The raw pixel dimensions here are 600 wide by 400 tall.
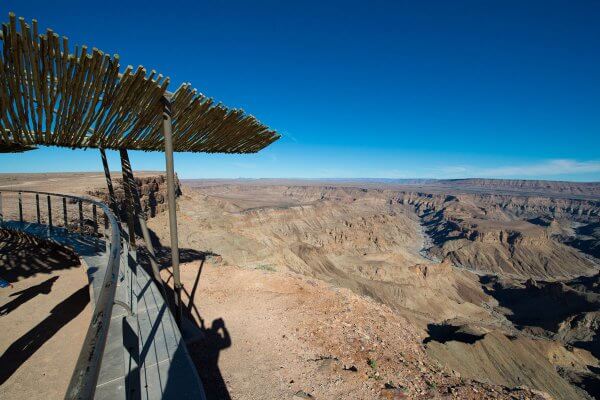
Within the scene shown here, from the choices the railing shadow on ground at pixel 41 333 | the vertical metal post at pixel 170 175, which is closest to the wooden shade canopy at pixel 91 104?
the vertical metal post at pixel 170 175

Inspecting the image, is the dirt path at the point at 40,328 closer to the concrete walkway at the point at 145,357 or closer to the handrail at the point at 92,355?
the concrete walkway at the point at 145,357

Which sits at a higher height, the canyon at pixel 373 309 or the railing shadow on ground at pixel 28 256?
the railing shadow on ground at pixel 28 256

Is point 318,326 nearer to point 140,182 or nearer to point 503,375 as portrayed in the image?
point 503,375

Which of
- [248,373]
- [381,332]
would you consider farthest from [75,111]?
[381,332]

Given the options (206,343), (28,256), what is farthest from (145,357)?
(28,256)

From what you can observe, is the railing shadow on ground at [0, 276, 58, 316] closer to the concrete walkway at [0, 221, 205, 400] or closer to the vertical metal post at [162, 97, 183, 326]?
the concrete walkway at [0, 221, 205, 400]

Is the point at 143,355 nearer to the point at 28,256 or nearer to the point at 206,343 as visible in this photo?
the point at 206,343
